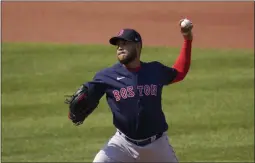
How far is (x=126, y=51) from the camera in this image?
4852 millimetres

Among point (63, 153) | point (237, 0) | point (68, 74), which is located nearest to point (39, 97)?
point (68, 74)

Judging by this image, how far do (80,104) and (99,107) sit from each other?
16.5 feet

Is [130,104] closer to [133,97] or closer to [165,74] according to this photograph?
[133,97]

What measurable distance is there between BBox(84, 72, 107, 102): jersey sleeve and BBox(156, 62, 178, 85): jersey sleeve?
1.61 feet

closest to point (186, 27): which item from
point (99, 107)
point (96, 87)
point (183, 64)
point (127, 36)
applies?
point (183, 64)

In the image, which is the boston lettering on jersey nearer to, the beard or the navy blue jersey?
the navy blue jersey

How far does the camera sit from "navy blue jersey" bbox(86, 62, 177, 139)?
479 cm

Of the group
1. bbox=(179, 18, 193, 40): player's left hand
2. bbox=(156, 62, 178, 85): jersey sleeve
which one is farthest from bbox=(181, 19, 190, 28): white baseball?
bbox=(156, 62, 178, 85): jersey sleeve

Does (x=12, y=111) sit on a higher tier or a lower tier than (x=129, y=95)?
lower

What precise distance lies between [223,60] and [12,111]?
15.9 feet

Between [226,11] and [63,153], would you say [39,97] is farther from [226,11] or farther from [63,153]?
[226,11]

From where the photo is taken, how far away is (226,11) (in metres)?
16.2

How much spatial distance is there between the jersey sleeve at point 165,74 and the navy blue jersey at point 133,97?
9cm

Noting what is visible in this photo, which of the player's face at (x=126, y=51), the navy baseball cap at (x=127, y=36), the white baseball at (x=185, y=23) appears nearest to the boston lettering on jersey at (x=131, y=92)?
the player's face at (x=126, y=51)
